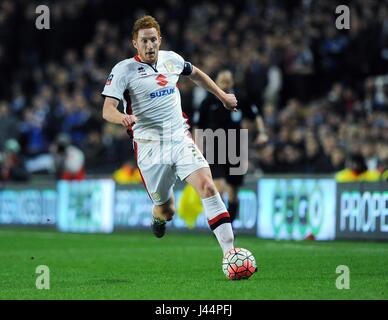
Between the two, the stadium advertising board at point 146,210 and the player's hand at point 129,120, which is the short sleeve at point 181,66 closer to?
the player's hand at point 129,120

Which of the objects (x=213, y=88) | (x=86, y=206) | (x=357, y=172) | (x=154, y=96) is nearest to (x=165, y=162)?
(x=154, y=96)

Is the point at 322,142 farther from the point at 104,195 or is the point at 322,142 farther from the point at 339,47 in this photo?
the point at 104,195

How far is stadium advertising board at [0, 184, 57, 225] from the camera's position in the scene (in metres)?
20.4

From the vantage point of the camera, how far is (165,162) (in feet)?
32.9

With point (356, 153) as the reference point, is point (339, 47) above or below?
above

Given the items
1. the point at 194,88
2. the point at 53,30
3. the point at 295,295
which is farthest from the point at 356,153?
the point at 53,30

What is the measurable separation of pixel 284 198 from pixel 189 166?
681cm

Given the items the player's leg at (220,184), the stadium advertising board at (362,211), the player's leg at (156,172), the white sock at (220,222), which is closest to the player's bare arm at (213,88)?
the player's leg at (156,172)

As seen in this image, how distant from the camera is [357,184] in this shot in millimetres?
14969

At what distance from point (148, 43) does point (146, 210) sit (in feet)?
29.9

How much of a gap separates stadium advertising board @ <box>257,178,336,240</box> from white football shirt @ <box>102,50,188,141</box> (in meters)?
5.92

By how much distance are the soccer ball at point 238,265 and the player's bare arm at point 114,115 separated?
1589mm

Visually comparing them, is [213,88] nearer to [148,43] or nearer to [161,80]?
[161,80]

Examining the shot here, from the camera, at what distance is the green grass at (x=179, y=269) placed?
815cm
